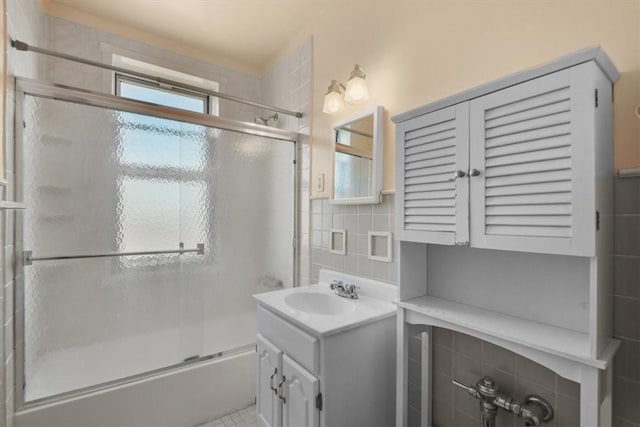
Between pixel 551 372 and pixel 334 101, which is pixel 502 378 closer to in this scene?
pixel 551 372

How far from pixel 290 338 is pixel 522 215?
0.98 meters

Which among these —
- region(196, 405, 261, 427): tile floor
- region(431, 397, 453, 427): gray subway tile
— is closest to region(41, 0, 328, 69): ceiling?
region(431, 397, 453, 427): gray subway tile

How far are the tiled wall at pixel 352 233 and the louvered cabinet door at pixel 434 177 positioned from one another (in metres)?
0.31

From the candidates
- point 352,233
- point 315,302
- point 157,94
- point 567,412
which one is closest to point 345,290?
point 315,302

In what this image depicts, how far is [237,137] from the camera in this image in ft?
6.58

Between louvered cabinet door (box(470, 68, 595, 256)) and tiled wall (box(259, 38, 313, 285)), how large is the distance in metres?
1.31

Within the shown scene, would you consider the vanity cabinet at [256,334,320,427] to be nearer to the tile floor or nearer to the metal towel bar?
the tile floor

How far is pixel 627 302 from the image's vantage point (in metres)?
0.81

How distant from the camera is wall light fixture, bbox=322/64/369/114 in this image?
1.53m

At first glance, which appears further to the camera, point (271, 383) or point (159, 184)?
point (159, 184)

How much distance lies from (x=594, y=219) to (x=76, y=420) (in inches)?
88.7

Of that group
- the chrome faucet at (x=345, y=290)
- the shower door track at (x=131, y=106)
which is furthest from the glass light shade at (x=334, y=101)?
the chrome faucet at (x=345, y=290)

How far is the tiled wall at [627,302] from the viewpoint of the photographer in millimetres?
793

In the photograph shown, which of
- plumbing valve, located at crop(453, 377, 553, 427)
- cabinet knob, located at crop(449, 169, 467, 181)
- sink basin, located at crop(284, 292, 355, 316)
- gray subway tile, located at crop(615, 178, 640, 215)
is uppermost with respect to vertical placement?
cabinet knob, located at crop(449, 169, 467, 181)
